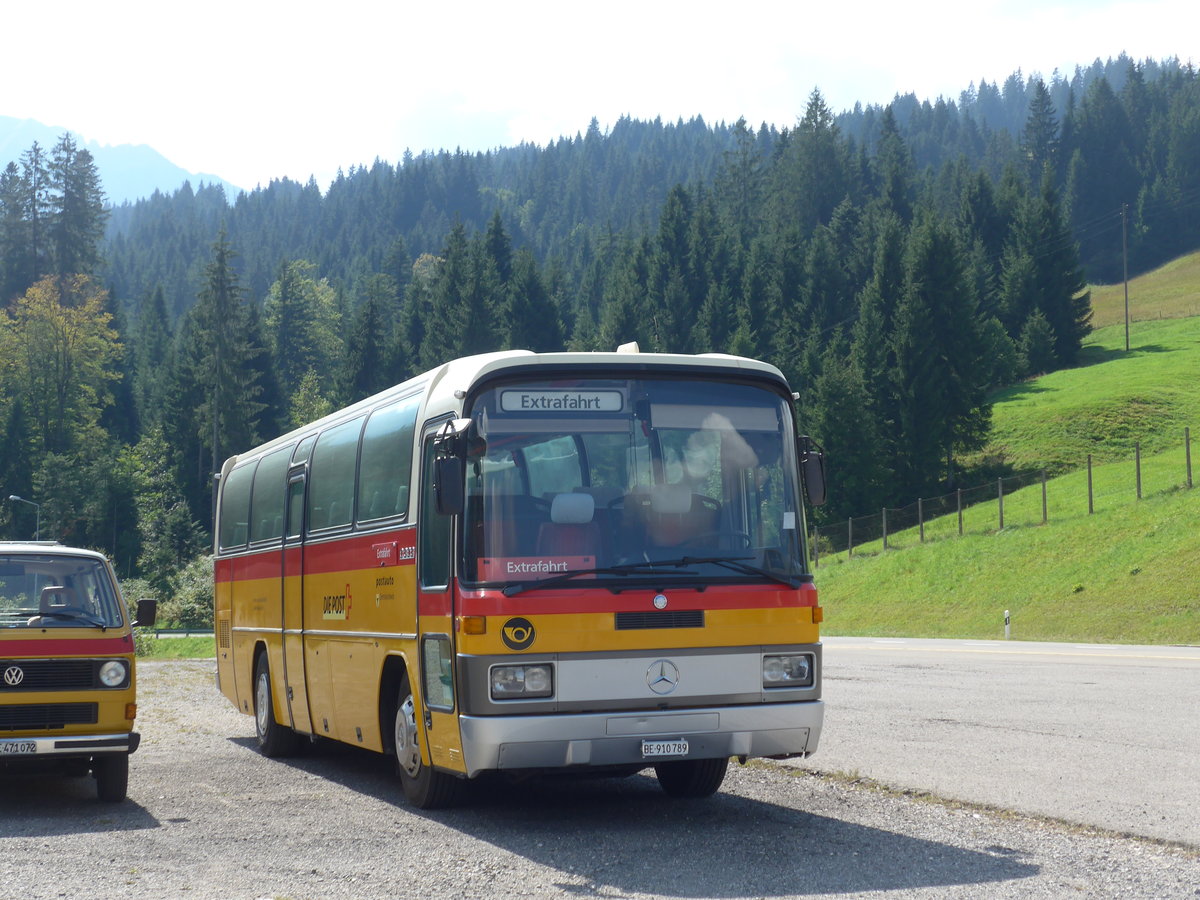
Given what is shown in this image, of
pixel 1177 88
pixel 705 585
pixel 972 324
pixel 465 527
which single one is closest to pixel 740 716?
pixel 705 585

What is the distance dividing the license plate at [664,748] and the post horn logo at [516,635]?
961 mm

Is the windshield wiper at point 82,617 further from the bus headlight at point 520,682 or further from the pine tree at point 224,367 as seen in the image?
the pine tree at point 224,367

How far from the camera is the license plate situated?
9117mm

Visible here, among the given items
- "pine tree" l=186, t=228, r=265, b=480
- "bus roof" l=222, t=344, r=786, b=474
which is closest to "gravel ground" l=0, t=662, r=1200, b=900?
"bus roof" l=222, t=344, r=786, b=474

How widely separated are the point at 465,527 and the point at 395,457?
1.99m

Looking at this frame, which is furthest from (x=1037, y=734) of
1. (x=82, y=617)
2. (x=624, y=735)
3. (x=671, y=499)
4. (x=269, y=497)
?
(x=82, y=617)

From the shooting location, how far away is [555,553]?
9.25 meters

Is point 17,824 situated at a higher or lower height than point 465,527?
lower

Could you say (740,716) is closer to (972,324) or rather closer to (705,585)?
(705,585)

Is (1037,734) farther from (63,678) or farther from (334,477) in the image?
(63,678)

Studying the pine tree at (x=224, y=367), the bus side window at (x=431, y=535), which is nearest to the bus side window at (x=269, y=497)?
the bus side window at (x=431, y=535)

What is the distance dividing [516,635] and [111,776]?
3875mm

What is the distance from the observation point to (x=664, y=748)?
30.0 feet

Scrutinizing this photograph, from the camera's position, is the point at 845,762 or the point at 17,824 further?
the point at 845,762
